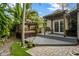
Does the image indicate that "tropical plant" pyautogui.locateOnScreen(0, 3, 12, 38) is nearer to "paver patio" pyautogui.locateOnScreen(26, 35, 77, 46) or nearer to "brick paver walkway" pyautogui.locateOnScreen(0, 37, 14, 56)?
"brick paver walkway" pyautogui.locateOnScreen(0, 37, 14, 56)

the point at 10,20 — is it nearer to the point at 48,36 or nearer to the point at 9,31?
the point at 9,31

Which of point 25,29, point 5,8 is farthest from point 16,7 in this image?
point 25,29

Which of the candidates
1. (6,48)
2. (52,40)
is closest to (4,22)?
(6,48)

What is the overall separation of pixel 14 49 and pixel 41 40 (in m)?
0.53

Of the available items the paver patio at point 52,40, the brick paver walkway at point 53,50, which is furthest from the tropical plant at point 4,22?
the brick paver walkway at point 53,50

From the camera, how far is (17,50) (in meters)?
3.25

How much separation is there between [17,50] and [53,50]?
0.67 metres

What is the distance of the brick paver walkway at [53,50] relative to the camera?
3.22 meters

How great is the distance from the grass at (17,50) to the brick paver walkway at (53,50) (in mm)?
83

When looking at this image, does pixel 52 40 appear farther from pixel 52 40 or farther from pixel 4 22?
pixel 4 22

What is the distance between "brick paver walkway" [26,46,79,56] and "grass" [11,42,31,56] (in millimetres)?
83

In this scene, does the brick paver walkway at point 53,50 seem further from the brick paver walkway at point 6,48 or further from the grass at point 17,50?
the brick paver walkway at point 6,48

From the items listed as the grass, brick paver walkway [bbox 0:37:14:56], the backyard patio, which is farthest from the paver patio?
brick paver walkway [bbox 0:37:14:56]

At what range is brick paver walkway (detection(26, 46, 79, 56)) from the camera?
10.6 feet
